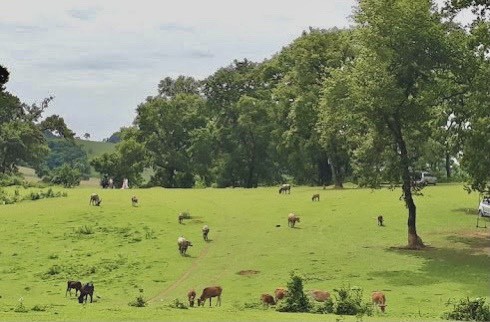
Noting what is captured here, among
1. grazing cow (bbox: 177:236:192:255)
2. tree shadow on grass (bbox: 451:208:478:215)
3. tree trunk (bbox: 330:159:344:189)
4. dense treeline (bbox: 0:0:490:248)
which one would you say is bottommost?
grazing cow (bbox: 177:236:192:255)

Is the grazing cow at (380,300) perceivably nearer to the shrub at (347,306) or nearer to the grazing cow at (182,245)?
the shrub at (347,306)

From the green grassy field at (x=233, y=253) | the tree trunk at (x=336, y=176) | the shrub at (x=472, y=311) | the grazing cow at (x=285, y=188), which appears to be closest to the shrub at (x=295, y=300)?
the green grassy field at (x=233, y=253)

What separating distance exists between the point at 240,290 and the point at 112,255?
14.4m

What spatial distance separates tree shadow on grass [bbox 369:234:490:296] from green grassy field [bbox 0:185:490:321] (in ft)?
0.24

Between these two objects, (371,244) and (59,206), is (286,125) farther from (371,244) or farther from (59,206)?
(371,244)

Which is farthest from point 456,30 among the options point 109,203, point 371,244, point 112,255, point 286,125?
point 286,125

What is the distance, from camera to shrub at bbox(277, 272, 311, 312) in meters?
30.1

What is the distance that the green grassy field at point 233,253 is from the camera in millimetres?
33688

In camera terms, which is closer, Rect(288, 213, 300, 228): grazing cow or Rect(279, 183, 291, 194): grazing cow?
Rect(288, 213, 300, 228): grazing cow

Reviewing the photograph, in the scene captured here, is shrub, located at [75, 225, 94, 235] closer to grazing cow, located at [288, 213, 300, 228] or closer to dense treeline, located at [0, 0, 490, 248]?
dense treeline, located at [0, 0, 490, 248]

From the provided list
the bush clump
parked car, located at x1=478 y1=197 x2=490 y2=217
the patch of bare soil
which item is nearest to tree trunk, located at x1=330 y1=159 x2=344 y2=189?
parked car, located at x1=478 y1=197 x2=490 y2=217

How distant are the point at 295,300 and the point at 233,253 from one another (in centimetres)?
1739

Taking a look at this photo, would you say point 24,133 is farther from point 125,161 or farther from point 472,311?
point 472,311

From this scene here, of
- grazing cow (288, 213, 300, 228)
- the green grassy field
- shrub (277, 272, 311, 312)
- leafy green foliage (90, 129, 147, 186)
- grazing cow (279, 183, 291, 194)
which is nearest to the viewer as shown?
shrub (277, 272, 311, 312)
